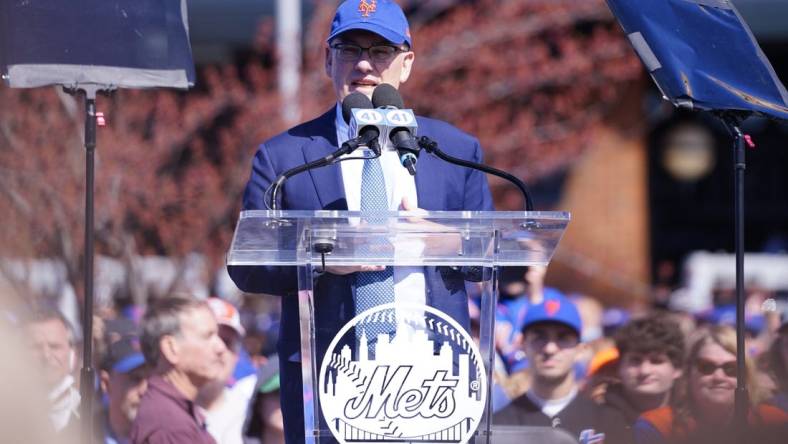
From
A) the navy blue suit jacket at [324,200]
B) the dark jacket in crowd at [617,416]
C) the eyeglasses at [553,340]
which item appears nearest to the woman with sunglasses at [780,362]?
the dark jacket in crowd at [617,416]

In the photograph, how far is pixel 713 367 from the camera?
Answer: 6148mm

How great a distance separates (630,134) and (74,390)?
1270 cm

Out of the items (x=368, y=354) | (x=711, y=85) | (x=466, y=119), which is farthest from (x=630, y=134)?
(x=368, y=354)

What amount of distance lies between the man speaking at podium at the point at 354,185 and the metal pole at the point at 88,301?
0.95 metres

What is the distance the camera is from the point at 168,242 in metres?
12.0

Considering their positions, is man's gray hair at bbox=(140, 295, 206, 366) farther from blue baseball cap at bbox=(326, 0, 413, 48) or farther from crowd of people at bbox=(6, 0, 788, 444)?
blue baseball cap at bbox=(326, 0, 413, 48)

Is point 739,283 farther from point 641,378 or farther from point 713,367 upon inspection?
point 641,378

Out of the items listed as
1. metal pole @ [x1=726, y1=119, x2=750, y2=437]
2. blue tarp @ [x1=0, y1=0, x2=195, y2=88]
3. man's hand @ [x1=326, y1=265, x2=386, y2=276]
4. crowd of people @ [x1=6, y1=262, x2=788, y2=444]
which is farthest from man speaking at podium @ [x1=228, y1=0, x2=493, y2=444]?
crowd of people @ [x1=6, y1=262, x2=788, y2=444]

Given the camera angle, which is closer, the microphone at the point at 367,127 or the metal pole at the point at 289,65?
the microphone at the point at 367,127

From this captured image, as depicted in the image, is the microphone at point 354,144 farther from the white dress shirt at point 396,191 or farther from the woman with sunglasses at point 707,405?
the woman with sunglasses at point 707,405

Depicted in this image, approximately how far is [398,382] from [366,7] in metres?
1.22

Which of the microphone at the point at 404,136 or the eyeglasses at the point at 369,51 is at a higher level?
the eyeglasses at the point at 369,51

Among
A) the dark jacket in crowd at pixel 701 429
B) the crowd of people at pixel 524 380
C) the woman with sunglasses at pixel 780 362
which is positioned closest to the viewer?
the dark jacket in crowd at pixel 701 429

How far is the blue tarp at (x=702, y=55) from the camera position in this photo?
4645 millimetres
